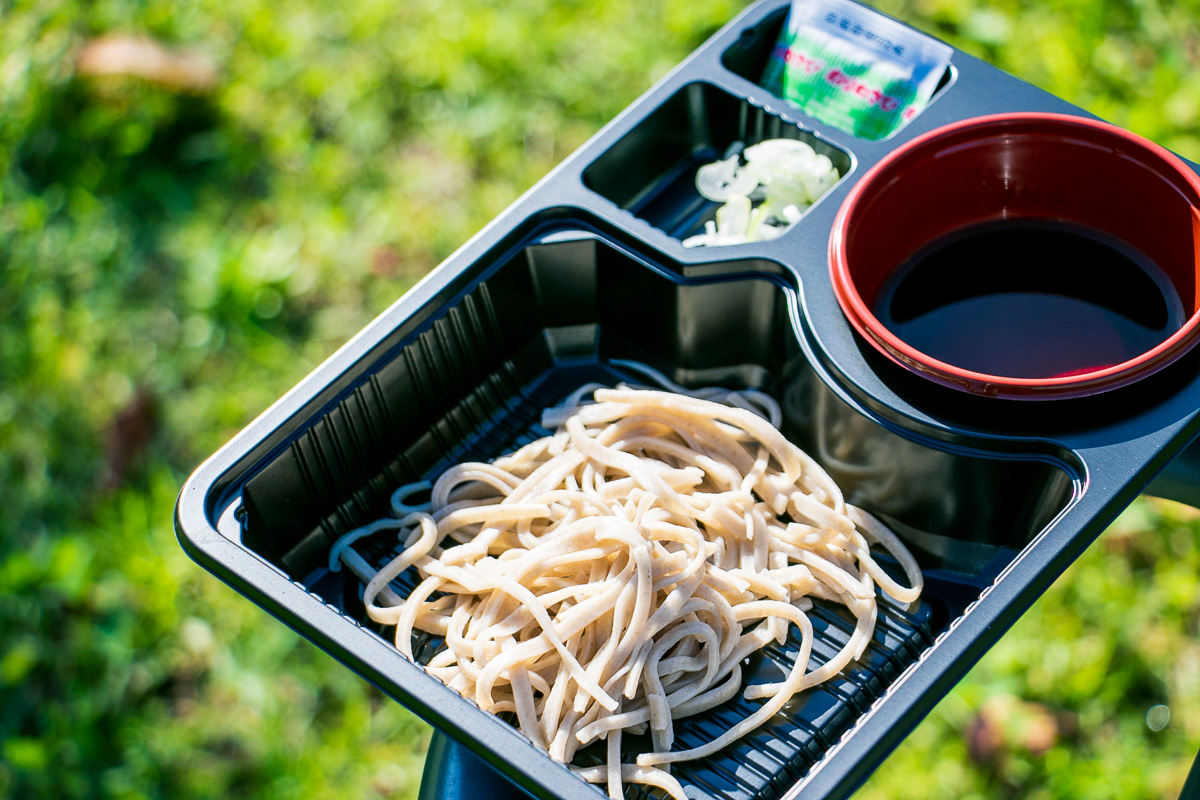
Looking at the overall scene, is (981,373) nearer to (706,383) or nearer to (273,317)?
(706,383)

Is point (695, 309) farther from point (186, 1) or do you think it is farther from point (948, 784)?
point (186, 1)

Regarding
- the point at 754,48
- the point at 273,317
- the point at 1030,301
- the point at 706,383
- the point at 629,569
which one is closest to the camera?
the point at 629,569

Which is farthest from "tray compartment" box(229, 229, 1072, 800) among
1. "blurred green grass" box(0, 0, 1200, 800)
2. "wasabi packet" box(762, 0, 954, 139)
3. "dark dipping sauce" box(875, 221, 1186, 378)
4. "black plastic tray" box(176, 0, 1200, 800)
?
"blurred green grass" box(0, 0, 1200, 800)

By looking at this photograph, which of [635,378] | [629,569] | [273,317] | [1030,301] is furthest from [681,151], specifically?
[273,317]

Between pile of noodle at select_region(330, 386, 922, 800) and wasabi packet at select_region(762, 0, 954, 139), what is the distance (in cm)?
51

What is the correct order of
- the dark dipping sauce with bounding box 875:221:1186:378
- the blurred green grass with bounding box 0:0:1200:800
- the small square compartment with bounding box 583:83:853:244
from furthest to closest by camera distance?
the blurred green grass with bounding box 0:0:1200:800, the small square compartment with bounding box 583:83:853:244, the dark dipping sauce with bounding box 875:221:1186:378

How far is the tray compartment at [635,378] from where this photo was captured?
1379 millimetres

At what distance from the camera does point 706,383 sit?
1700 mm

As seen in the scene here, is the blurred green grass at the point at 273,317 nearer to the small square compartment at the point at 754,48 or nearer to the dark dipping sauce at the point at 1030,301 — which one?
the dark dipping sauce at the point at 1030,301

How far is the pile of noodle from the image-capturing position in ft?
4.40

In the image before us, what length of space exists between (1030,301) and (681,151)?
2.00 feet

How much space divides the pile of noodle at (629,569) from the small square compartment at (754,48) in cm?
59

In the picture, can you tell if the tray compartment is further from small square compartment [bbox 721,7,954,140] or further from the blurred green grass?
the blurred green grass

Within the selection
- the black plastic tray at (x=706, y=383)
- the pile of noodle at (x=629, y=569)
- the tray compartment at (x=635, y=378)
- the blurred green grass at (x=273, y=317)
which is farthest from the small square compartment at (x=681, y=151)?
the blurred green grass at (x=273, y=317)
